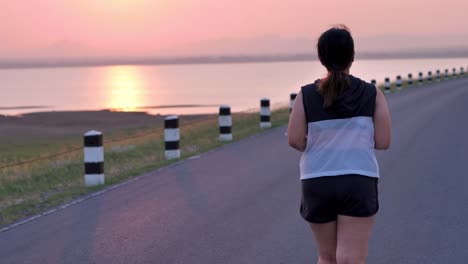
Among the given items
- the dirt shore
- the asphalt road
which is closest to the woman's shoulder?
the asphalt road

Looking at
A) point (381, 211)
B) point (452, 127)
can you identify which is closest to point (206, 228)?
point (381, 211)

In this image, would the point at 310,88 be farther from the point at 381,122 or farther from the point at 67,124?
the point at 67,124

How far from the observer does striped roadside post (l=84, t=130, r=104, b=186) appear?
38.7 ft

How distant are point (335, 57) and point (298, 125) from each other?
401 mm

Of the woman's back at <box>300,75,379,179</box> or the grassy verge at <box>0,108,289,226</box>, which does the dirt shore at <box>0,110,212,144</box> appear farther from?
the woman's back at <box>300,75,379,179</box>

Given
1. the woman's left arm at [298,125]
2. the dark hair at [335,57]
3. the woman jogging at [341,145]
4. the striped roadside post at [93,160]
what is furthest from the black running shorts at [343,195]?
the striped roadside post at [93,160]

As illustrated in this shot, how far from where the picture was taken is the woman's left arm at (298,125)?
4.39m

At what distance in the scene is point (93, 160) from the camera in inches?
464

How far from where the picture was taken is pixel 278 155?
48.6 ft

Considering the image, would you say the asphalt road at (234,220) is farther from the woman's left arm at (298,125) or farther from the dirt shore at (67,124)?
the dirt shore at (67,124)

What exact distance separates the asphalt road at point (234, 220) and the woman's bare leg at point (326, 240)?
2.34 metres

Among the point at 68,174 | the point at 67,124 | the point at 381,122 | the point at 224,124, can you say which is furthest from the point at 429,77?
the point at 381,122

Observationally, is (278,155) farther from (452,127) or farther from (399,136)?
(452,127)

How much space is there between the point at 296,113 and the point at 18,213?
6.06 meters
